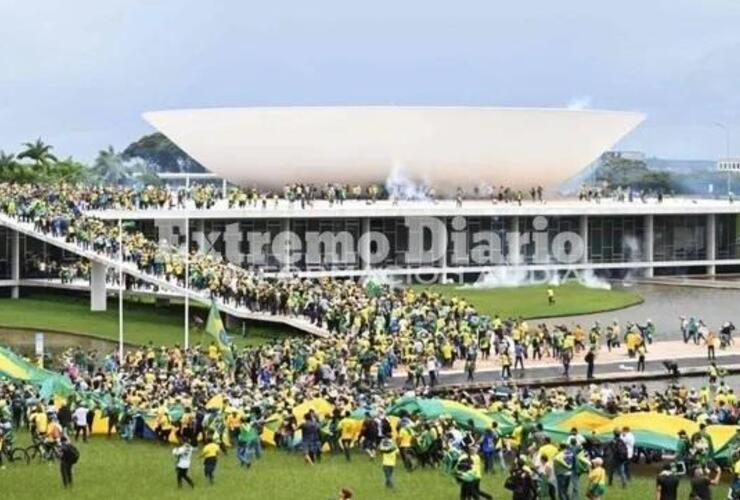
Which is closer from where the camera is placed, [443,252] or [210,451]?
[210,451]

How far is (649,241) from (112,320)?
2558 cm

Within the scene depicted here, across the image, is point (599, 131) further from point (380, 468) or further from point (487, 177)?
point (380, 468)

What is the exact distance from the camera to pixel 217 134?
59.0m

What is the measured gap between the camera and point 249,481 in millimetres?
19359

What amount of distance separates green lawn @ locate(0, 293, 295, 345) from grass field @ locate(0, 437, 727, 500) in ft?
51.0

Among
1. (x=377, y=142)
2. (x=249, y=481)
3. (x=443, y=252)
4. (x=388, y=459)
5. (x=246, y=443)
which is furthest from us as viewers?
(x=377, y=142)

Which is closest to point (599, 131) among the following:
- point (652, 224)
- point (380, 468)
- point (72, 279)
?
point (652, 224)

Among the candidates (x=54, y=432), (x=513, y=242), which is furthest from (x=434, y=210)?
(x=54, y=432)

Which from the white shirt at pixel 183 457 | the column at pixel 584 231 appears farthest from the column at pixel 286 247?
the white shirt at pixel 183 457

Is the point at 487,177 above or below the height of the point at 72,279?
above

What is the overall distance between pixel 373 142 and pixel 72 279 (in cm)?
1469

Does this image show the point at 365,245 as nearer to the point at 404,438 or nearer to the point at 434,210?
the point at 434,210

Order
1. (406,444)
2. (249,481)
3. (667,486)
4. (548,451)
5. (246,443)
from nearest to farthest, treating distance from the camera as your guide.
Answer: (667,486) → (548,451) → (249,481) → (406,444) → (246,443)

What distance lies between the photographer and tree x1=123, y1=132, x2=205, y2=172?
5866 inches
